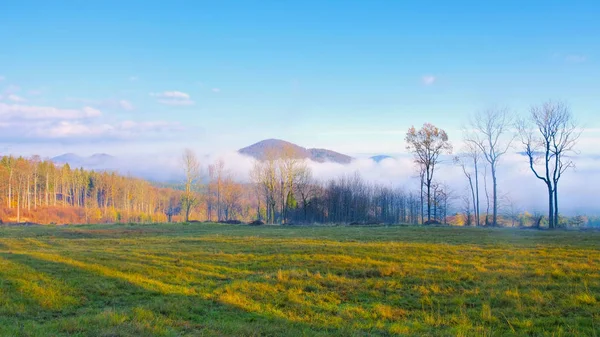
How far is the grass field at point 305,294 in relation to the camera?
8.98 metres

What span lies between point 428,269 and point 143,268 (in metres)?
12.0

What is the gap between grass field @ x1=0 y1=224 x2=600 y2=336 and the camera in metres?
8.98

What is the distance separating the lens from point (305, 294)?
41.1 ft

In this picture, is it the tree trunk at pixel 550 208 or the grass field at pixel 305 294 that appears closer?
the grass field at pixel 305 294

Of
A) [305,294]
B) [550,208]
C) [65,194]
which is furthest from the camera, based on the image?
[65,194]

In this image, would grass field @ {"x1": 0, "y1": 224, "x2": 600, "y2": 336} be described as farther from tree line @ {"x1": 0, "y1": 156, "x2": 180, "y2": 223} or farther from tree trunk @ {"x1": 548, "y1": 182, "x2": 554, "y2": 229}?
tree line @ {"x1": 0, "y1": 156, "x2": 180, "y2": 223}

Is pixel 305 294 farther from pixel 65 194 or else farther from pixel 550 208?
pixel 65 194

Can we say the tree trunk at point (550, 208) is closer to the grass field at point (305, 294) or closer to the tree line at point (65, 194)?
the grass field at point (305, 294)

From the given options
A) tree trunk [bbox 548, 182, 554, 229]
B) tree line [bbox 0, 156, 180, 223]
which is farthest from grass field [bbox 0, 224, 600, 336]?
tree line [bbox 0, 156, 180, 223]

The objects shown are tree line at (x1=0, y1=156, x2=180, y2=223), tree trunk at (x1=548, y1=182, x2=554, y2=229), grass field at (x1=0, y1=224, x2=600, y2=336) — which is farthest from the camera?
tree line at (x1=0, y1=156, x2=180, y2=223)

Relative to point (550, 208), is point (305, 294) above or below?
below

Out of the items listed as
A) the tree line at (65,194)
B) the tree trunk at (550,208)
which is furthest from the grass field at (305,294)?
the tree line at (65,194)

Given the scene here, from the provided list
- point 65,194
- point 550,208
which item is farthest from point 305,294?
point 65,194

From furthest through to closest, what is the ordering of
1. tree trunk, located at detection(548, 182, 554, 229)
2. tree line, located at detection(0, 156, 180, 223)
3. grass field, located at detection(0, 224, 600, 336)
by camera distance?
tree line, located at detection(0, 156, 180, 223)
tree trunk, located at detection(548, 182, 554, 229)
grass field, located at detection(0, 224, 600, 336)
